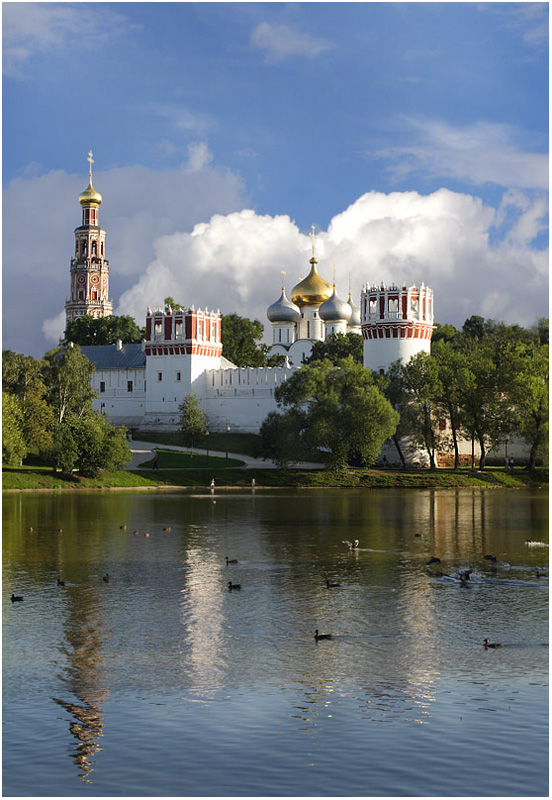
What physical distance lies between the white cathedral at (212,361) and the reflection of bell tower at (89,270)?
35.3m

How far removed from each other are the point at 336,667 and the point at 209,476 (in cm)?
4613

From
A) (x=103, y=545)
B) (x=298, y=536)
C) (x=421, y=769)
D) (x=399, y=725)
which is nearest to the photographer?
(x=421, y=769)

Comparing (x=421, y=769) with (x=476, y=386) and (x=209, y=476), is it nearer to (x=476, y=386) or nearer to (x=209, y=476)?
(x=209, y=476)

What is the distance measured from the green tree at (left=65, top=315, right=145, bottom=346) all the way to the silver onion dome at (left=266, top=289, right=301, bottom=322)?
45.6ft

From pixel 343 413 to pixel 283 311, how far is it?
140ft

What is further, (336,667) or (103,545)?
(103,545)

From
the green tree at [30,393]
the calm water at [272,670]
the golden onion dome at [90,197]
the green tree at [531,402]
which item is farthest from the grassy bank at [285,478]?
the golden onion dome at [90,197]

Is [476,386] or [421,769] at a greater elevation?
[476,386]

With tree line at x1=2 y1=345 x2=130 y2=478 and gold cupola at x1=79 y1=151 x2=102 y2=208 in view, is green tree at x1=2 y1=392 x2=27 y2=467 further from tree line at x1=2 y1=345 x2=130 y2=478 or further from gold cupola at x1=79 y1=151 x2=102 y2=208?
gold cupola at x1=79 y1=151 x2=102 y2=208

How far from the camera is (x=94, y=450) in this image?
54.9 metres

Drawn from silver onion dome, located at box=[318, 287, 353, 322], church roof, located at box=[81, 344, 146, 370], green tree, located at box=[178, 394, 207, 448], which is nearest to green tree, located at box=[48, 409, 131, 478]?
green tree, located at box=[178, 394, 207, 448]

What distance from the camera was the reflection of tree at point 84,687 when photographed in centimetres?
1202

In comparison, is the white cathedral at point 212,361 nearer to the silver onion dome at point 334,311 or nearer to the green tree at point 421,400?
the silver onion dome at point 334,311

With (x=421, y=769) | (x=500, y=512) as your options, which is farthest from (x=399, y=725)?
(x=500, y=512)
